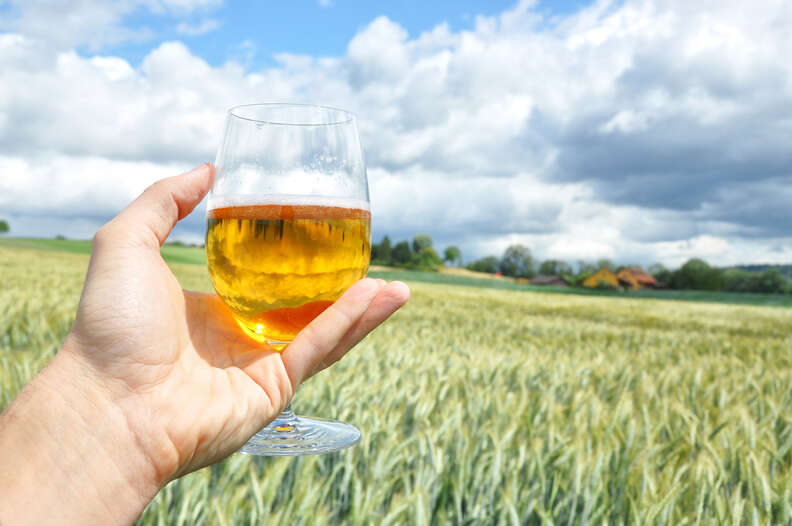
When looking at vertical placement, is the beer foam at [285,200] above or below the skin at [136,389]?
above

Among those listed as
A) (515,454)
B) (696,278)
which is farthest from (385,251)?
(515,454)

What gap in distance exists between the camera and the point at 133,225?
1.54 meters

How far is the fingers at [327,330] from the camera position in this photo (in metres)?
1.54

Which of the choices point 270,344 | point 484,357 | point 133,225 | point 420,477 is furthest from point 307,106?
point 484,357

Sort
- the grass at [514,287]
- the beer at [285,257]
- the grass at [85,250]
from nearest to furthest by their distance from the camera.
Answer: the beer at [285,257]
the grass at [514,287]
the grass at [85,250]

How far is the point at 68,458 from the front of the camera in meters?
1.33

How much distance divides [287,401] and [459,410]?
1337 millimetres

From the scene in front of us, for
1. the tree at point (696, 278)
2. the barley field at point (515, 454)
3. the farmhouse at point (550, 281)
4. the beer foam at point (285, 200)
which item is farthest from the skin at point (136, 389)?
the tree at point (696, 278)

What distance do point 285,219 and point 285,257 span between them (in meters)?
0.10

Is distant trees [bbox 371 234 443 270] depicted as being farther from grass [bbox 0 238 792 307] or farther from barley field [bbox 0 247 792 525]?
barley field [bbox 0 247 792 525]

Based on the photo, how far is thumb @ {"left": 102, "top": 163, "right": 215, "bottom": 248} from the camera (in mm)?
1556

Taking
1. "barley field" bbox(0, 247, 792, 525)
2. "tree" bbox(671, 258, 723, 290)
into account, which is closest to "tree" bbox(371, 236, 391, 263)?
"tree" bbox(671, 258, 723, 290)

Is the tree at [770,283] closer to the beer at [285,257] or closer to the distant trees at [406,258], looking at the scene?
the distant trees at [406,258]

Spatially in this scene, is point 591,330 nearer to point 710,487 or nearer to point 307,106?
point 710,487
